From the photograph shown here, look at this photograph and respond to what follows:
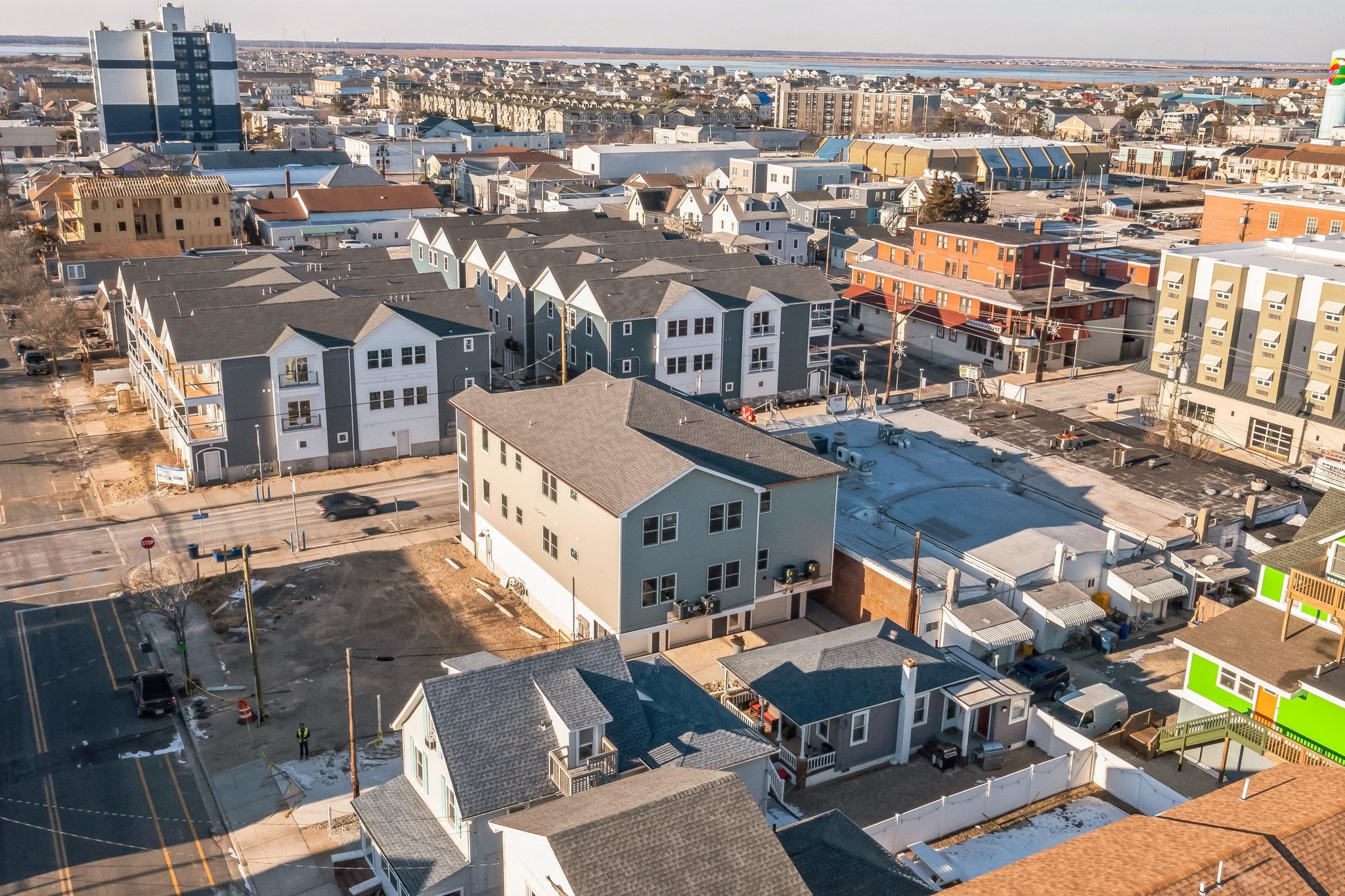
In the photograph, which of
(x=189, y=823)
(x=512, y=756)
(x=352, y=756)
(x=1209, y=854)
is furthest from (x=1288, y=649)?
(x=189, y=823)

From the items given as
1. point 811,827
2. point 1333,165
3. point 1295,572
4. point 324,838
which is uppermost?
point 1333,165

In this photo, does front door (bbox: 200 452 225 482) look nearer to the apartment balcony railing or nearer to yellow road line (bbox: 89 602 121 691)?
the apartment balcony railing

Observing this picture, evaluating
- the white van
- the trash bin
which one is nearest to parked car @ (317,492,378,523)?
the trash bin

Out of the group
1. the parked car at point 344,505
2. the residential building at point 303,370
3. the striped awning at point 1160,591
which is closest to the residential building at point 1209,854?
the striped awning at point 1160,591

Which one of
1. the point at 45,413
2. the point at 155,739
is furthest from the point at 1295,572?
the point at 45,413

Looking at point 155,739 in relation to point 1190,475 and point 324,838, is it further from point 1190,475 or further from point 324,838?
point 1190,475

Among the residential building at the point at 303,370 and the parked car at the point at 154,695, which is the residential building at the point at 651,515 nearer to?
the parked car at the point at 154,695
